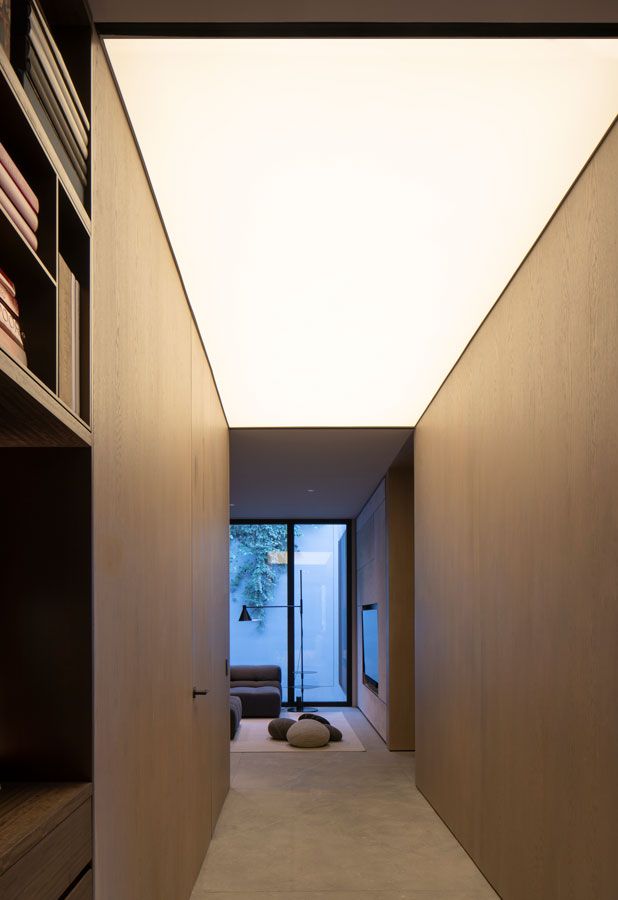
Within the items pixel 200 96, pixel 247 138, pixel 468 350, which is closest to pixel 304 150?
pixel 247 138

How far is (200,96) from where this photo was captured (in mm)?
2406

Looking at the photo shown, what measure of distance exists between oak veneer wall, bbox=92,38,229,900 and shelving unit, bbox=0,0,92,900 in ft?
0.21

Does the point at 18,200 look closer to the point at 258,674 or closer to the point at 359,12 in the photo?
the point at 359,12

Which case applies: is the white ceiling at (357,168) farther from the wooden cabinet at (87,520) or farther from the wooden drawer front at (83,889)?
the wooden drawer front at (83,889)

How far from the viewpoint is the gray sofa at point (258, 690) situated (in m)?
10.1

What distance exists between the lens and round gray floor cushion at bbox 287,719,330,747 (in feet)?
26.5

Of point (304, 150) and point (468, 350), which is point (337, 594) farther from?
point (304, 150)

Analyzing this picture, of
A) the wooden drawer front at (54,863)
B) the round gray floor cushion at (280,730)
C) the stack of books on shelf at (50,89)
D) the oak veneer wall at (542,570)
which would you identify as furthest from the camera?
the round gray floor cushion at (280,730)

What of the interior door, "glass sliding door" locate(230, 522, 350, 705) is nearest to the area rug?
"glass sliding door" locate(230, 522, 350, 705)

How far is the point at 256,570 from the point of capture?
12391 millimetres

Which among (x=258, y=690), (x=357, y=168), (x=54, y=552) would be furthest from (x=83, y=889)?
(x=258, y=690)

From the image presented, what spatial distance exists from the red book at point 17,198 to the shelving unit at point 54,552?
4 centimetres

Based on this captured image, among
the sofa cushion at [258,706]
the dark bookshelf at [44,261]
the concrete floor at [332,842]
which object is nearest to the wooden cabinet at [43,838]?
the dark bookshelf at [44,261]

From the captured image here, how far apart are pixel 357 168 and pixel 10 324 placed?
5.44 ft
